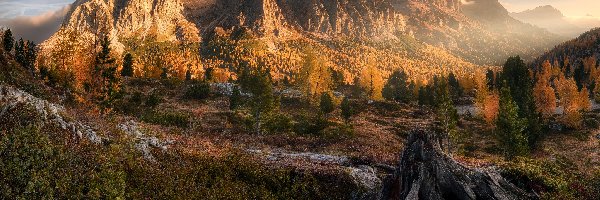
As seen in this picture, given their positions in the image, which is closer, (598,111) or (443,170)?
(443,170)

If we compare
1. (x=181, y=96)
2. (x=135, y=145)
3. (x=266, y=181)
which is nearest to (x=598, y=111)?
(x=181, y=96)

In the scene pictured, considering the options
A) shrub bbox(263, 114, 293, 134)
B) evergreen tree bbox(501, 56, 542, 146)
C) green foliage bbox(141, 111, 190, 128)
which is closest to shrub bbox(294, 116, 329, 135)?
shrub bbox(263, 114, 293, 134)

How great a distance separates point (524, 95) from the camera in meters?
70.8

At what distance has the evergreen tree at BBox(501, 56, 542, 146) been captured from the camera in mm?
61969

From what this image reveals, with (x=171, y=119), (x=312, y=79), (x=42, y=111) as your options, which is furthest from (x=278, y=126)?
(x=42, y=111)

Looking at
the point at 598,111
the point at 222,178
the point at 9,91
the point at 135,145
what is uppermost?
the point at 9,91

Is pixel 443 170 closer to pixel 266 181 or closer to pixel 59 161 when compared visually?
pixel 266 181

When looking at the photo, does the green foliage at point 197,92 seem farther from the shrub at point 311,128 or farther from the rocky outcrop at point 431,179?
the rocky outcrop at point 431,179

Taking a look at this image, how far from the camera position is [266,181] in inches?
1011

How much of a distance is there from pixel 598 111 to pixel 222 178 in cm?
11343

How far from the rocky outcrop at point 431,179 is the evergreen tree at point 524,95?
40283mm

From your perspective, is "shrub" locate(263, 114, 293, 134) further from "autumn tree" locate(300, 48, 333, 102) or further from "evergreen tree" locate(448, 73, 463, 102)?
"evergreen tree" locate(448, 73, 463, 102)

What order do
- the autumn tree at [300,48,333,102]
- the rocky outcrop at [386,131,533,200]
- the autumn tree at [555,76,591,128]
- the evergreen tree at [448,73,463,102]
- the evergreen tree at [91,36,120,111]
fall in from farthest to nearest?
the evergreen tree at [448,73,463,102] → the autumn tree at [300,48,333,102] → the autumn tree at [555,76,591,128] → the evergreen tree at [91,36,120,111] → the rocky outcrop at [386,131,533,200]

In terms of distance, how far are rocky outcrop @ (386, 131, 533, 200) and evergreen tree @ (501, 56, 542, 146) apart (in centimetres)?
4028
